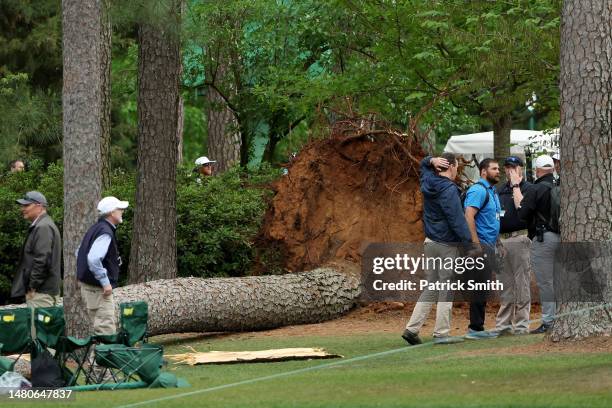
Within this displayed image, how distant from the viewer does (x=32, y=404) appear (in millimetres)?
10250

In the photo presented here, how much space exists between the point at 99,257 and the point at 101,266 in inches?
3.8

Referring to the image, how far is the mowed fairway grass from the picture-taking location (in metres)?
9.59

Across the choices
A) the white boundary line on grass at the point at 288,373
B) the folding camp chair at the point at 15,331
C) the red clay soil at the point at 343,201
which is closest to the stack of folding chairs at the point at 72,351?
the folding camp chair at the point at 15,331

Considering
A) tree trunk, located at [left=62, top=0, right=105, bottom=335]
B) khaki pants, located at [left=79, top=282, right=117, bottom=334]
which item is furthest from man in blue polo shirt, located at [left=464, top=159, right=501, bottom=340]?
tree trunk, located at [left=62, top=0, right=105, bottom=335]

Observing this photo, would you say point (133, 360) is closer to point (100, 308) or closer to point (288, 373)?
point (288, 373)

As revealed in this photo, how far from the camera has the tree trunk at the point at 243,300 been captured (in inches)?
615

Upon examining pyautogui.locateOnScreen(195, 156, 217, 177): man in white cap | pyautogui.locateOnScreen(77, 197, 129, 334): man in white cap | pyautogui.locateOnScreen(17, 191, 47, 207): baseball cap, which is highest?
pyautogui.locateOnScreen(195, 156, 217, 177): man in white cap

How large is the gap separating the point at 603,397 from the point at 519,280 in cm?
542

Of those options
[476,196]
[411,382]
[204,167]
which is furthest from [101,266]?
[204,167]

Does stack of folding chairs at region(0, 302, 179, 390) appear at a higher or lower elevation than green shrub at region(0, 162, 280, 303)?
lower

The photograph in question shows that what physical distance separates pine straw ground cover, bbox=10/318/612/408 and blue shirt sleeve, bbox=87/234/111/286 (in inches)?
48.4

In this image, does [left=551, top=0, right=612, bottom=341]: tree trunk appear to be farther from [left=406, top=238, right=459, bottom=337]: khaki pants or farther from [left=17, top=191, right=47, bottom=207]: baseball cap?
[left=17, top=191, right=47, bottom=207]: baseball cap

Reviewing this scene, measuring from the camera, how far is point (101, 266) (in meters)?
12.7

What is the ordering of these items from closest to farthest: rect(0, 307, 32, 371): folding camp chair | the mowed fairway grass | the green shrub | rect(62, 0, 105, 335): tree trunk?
1. the mowed fairway grass
2. rect(0, 307, 32, 371): folding camp chair
3. rect(62, 0, 105, 335): tree trunk
4. the green shrub
